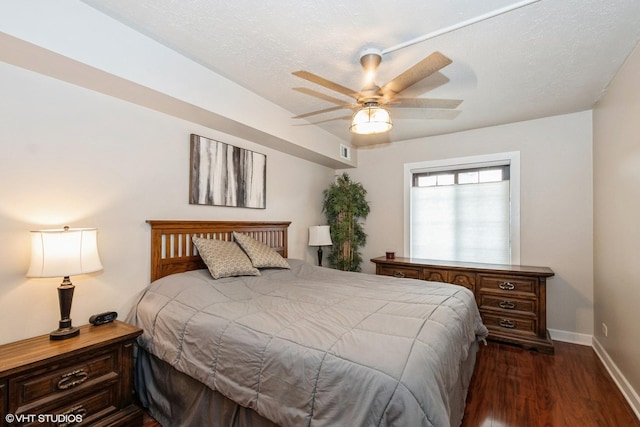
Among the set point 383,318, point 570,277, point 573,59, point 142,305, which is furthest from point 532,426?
point 142,305

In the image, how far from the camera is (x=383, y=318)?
66.1 inches

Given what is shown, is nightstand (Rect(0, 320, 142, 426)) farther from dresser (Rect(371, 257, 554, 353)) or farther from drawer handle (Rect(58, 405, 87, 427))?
dresser (Rect(371, 257, 554, 353))

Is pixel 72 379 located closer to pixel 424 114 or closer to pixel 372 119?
pixel 372 119

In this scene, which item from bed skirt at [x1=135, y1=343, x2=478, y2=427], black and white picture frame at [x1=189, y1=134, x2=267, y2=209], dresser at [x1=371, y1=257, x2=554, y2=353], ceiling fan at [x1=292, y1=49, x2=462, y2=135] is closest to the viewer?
bed skirt at [x1=135, y1=343, x2=478, y2=427]

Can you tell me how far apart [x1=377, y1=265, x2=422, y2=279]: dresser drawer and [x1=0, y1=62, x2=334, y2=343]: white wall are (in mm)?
2398

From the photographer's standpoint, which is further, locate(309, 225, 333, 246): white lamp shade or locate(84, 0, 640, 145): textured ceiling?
locate(309, 225, 333, 246): white lamp shade

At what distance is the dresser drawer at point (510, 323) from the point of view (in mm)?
3080

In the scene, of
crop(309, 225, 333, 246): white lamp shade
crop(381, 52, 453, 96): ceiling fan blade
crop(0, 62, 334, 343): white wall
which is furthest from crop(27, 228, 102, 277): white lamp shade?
crop(309, 225, 333, 246): white lamp shade

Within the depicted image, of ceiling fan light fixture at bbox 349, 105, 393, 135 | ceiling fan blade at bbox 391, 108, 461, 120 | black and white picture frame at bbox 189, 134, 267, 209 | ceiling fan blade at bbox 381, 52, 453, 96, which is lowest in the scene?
black and white picture frame at bbox 189, 134, 267, 209

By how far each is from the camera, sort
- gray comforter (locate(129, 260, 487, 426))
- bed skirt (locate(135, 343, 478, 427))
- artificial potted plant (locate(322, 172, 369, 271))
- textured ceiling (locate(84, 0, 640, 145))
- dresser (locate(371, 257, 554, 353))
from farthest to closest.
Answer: artificial potted plant (locate(322, 172, 369, 271)) < dresser (locate(371, 257, 554, 353)) < textured ceiling (locate(84, 0, 640, 145)) < bed skirt (locate(135, 343, 478, 427)) < gray comforter (locate(129, 260, 487, 426))

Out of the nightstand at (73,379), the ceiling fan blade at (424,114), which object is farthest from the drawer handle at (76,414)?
the ceiling fan blade at (424,114)

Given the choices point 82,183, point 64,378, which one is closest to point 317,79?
point 82,183

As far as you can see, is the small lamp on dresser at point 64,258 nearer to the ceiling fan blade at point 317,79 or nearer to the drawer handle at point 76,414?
the drawer handle at point 76,414

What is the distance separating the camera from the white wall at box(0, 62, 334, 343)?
177 centimetres
